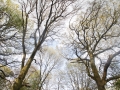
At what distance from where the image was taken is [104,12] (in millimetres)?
12562

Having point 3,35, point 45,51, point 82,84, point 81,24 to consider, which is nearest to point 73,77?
point 82,84

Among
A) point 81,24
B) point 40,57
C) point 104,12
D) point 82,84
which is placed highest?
point 104,12

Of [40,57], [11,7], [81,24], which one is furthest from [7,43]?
[40,57]

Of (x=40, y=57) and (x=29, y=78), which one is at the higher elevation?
(x=40, y=57)

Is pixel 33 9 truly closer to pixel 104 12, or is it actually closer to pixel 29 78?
pixel 104 12

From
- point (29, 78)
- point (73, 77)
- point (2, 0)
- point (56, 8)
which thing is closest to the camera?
point (56, 8)

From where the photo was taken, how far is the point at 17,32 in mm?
11312

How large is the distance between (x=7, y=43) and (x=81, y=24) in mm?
5503

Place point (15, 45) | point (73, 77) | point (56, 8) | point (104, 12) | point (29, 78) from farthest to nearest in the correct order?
point (73, 77), point (29, 78), point (104, 12), point (15, 45), point (56, 8)

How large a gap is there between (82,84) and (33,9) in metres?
17.0

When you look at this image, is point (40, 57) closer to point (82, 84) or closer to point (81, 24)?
point (82, 84)

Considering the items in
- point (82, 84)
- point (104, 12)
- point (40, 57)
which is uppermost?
point (104, 12)

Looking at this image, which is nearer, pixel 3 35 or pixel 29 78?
pixel 3 35

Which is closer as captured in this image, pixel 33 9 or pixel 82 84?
pixel 33 9
